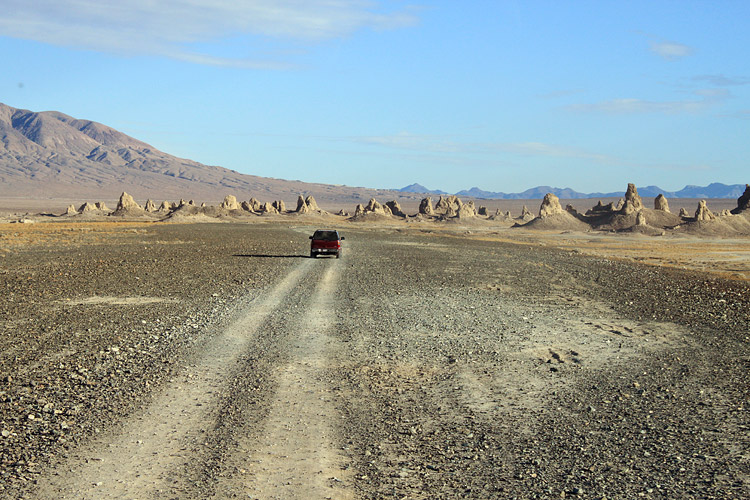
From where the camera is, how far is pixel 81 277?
1021 inches

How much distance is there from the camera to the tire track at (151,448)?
670cm

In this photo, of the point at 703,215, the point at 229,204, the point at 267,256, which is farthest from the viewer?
the point at 229,204

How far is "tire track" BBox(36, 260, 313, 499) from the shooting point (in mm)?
6699

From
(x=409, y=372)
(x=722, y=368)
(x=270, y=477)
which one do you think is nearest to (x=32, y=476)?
(x=270, y=477)

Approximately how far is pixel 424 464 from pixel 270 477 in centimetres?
170

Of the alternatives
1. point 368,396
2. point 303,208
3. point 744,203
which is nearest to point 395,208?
point 303,208

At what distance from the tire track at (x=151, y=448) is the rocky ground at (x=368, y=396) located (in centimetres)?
3

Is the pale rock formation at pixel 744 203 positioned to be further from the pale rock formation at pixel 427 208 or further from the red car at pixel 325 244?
the red car at pixel 325 244

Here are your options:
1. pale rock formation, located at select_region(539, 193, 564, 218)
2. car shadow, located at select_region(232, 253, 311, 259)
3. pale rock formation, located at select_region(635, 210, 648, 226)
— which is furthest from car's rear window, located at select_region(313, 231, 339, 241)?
pale rock formation, located at select_region(539, 193, 564, 218)

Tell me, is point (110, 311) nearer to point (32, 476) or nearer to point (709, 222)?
point (32, 476)

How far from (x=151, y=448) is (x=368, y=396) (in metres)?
3.40

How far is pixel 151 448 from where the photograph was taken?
770 centimetres

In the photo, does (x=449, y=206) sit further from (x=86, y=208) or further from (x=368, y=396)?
(x=368, y=396)

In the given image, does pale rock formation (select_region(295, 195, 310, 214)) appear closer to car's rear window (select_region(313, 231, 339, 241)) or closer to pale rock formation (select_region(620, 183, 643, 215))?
pale rock formation (select_region(620, 183, 643, 215))
